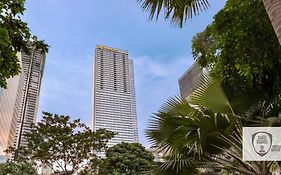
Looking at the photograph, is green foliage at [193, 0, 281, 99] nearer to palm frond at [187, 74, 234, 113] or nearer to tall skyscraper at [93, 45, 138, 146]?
palm frond at [187, 74, 234, 113]

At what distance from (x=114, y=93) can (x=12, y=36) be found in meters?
26.6

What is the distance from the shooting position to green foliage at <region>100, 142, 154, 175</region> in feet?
49.5

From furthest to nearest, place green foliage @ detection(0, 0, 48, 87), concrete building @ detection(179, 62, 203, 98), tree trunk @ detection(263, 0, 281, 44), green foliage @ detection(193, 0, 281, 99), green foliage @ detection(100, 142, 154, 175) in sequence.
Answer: green foliage @ detection(100, 142, 154, 175) → concrete building @ detection(179, 62, 203, 98) → green foliage @ detection(193, 0, 281, 99) → green foliage @ detection(0, 0, 48, 87) → tree trunk @ detection(263, 0, 281, 44)

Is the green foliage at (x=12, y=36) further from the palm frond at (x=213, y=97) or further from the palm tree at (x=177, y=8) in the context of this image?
the palm frond at (x=213, y=97)

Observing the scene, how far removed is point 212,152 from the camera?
480cm

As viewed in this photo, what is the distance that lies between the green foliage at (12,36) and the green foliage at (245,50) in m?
A: 2.36

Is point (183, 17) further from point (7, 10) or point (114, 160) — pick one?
point (114, 160)

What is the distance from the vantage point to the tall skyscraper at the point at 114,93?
2695 cm

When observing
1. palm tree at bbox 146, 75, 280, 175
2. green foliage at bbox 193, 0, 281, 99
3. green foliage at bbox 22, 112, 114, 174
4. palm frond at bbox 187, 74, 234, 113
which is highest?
green foliage at bbox 22, 112, 114, 174

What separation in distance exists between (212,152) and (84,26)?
40.4 feet

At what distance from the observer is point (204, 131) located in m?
4.43

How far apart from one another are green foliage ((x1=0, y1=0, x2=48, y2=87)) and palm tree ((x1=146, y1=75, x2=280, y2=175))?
7.65 feet

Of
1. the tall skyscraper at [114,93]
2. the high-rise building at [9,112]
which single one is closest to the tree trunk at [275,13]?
the tall skyscraper at [114,93]

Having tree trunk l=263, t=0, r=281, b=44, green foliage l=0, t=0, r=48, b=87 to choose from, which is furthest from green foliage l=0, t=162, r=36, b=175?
tree trunk l=263, t=0, r=281, b=44
